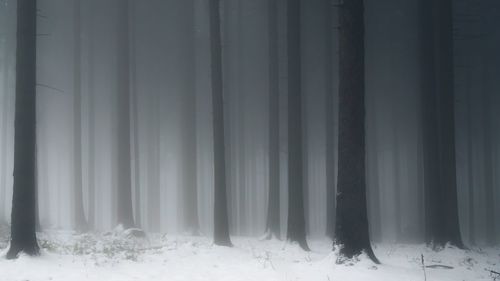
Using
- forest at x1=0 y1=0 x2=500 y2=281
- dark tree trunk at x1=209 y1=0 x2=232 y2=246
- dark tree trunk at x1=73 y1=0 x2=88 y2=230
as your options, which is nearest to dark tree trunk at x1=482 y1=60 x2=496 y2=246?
forest at x1=0 y1=0 x2=500 y2=281

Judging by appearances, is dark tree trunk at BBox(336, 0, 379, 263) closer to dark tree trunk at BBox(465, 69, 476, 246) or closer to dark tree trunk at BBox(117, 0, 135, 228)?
dark tree trunk at BBox(117, 0, 135, 228)

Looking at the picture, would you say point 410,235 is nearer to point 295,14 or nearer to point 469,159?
point 469,159

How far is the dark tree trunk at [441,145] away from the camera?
1695 cm

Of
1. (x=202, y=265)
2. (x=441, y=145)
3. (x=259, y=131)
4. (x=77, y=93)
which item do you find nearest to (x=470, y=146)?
(x=441, y=145)

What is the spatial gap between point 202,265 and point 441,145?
10.6m

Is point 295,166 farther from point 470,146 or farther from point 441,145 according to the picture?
point 470,146

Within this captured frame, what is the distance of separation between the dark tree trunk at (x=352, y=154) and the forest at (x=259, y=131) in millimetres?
36

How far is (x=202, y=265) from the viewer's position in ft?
41.3

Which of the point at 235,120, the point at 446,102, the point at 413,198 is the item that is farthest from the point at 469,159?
the point at 235,120

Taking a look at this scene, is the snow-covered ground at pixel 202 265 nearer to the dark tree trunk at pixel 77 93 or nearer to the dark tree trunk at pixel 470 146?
the dark tree trunk at pixel 77 93

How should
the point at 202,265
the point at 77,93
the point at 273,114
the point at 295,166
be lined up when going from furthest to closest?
1. the point at 77,93
2. the point at 273,114
3. the point at 295,166
4. the point at 202,265

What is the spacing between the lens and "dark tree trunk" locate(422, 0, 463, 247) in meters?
17.0

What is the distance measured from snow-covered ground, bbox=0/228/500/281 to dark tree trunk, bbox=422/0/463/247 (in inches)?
46.7

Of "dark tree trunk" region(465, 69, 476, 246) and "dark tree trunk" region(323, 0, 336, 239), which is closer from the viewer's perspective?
"dark tree trunk" region(323, 0, 336, 239)
